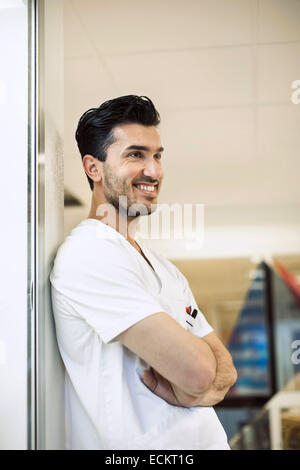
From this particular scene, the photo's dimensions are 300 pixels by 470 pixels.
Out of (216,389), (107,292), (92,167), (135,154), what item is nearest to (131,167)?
(135,154)

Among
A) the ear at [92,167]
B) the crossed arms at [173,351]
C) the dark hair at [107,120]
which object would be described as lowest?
the crossed arms at [173,351]

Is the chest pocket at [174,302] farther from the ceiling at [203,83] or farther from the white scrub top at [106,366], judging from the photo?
the ceiling at [203,83]

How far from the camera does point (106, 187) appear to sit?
186 cm

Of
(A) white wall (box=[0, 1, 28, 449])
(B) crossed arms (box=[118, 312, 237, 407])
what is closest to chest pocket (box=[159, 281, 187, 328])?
(B) crossed arms (box=[118, 312, 237, 407])

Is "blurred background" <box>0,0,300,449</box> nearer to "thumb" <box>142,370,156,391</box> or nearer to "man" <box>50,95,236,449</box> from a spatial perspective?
"man" <box>50,95,236,449</box>

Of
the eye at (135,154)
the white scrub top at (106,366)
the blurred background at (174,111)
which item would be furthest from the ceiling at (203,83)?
the white scrub top at (106,366)

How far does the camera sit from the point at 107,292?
155 cm

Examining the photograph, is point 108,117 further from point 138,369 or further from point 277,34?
point 138,369

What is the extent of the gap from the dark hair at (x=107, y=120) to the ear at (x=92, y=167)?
1cm

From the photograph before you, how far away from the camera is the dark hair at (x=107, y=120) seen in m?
1.86

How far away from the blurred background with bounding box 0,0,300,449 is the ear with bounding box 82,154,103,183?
0.03 meters

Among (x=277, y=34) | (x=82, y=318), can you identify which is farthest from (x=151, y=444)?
(x=277, y=34)

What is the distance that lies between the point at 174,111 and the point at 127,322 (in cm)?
92

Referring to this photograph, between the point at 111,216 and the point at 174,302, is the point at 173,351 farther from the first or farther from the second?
the point at 111,216
